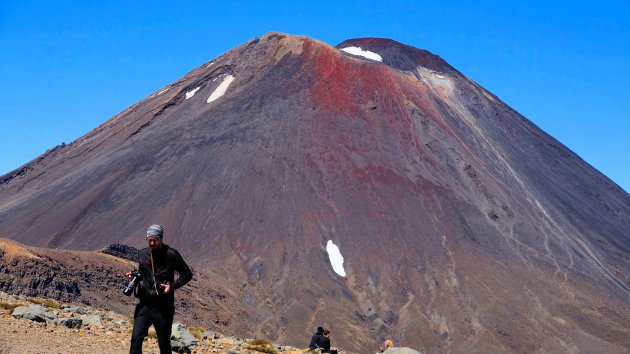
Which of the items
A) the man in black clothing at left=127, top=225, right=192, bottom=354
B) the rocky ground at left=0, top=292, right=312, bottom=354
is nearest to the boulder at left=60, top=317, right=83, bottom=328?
the rocky ground at left=0, top=292, right=312, bottom=354

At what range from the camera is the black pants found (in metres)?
10.9

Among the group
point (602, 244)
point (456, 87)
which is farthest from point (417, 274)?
point (456, 87)

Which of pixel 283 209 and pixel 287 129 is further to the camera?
pixel 287 129

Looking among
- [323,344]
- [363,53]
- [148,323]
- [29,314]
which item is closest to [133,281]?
[148,323]

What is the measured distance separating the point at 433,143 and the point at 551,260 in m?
18.4

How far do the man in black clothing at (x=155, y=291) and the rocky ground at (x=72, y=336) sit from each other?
3.27 metres

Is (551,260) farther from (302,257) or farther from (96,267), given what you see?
(96,267)

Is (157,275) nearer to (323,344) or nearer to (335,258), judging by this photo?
(323,344)

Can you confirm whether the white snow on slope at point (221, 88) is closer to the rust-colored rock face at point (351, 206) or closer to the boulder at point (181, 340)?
the rust-colored rock face at point (351, 206)

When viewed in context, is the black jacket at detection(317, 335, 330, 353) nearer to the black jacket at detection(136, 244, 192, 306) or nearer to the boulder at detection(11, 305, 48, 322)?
the boulder at detection(11, 305, 48, 322)

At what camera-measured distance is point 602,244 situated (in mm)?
85688

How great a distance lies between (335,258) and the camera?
6912cm

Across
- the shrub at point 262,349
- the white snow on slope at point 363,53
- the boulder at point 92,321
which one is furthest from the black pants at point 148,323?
the white snow on slope at point 363,53

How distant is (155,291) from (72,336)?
5512mm
